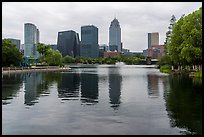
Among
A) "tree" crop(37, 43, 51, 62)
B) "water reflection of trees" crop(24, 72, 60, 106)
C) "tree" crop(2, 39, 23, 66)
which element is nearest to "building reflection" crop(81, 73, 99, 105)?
"water reflection of trees" crop(24, 72, 60, 106)

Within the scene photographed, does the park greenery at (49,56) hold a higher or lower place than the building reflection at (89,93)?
higher

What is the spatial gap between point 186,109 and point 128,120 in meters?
5.72

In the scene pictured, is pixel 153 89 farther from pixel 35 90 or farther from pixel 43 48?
pixel 43 48

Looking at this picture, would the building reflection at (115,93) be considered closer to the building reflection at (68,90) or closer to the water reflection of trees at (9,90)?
the building reflection at (68,90)

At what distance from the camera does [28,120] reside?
1667 centimetres

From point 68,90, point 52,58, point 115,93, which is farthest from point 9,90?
point 52,58

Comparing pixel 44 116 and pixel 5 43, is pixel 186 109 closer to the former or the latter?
pixel 44 116

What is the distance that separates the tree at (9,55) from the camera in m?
84.7

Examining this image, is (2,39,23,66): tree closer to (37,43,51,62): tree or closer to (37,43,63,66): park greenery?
(37,43,63,66): park greenery

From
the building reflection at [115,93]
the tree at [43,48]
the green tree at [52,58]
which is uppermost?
the tree at [43,48]

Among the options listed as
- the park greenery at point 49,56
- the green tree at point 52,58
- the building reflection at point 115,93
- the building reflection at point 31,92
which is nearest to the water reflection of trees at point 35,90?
the building reflection at point 31,92

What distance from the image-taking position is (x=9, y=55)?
8669 cm

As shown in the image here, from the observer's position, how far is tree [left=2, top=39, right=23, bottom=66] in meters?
84.7

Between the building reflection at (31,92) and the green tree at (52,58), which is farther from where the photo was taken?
the green tree at (52,58)
